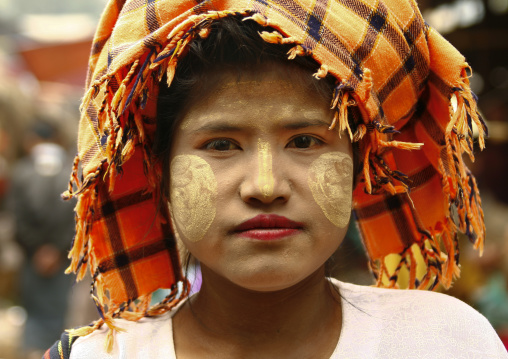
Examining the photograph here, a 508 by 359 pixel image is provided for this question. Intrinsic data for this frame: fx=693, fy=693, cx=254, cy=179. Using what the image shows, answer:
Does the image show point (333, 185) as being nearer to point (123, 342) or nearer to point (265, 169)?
point (265, 169)

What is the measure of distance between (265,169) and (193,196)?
0.18 metres

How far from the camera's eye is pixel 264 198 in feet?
4.76

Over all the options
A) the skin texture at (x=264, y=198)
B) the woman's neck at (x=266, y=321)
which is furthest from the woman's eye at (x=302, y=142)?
the woman's neck at (x=266, y=321)

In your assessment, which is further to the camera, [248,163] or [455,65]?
[455,65]

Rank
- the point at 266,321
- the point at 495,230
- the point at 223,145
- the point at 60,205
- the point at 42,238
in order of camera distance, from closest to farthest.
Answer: the point at 223,145
the point at 266,321
the point at 495,230
the point at 60,205
the point at 42,238

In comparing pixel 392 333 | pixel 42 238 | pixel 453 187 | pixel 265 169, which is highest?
pixel 265 169

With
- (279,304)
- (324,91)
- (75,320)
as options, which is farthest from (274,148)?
(75,320)

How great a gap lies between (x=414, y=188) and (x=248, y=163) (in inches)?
21.8

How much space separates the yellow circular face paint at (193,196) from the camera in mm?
1517

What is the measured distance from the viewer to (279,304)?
1.66m

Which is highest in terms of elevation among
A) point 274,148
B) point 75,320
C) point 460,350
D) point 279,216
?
point 274,148

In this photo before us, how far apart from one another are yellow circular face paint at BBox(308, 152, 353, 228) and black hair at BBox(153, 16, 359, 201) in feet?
0.35

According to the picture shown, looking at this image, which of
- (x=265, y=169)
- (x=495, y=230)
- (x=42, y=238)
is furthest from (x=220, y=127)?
(x=42, y=238)

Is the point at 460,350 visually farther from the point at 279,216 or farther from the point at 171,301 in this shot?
the point at 171,301
